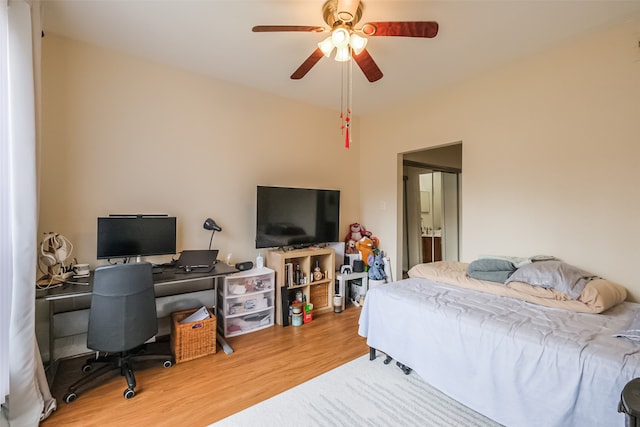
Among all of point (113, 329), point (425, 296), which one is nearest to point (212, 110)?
point (113, 329)

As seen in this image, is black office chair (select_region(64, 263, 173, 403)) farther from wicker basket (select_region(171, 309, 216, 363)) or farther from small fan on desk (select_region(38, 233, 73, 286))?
small fan on desk (select_region(38, 233, 73, 286))

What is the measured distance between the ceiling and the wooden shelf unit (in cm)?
195

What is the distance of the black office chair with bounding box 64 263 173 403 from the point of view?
1.93 metres

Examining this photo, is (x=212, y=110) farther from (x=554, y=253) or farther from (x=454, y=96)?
(x=554, y=253)

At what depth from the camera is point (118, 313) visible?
195 cm

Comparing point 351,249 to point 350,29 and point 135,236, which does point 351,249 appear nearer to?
point 135,236

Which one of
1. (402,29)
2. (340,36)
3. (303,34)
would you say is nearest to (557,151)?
(402,29)

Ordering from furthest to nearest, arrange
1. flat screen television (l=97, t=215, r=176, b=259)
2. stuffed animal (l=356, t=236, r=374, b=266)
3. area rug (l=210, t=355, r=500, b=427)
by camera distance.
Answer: stuffed animal (l=356, t=236, r=374, b=266), flat screen television (l=97, t=215, r=176, b=259), area rug (l=210, t=355, r=500, b=427)

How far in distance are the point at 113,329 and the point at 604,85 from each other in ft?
13.5

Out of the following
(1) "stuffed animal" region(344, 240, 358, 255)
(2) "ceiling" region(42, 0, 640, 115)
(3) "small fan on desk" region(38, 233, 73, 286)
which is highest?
(2) "ceiling" region(42, 0, 640, 115)

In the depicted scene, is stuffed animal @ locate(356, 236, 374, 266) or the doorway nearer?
stuffed animal @ locate(356, 236, 374, 266)

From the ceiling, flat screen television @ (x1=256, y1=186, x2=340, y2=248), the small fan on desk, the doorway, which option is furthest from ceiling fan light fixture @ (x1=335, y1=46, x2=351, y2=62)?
the doorway

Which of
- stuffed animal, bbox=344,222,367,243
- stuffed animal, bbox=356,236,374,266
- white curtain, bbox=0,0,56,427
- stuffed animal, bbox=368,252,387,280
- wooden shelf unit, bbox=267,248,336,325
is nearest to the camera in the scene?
white curtain, bbox=0,0,56,427

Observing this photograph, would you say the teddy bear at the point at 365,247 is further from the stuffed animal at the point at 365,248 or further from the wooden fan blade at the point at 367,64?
the wooden fan blade at the point at 367,64
